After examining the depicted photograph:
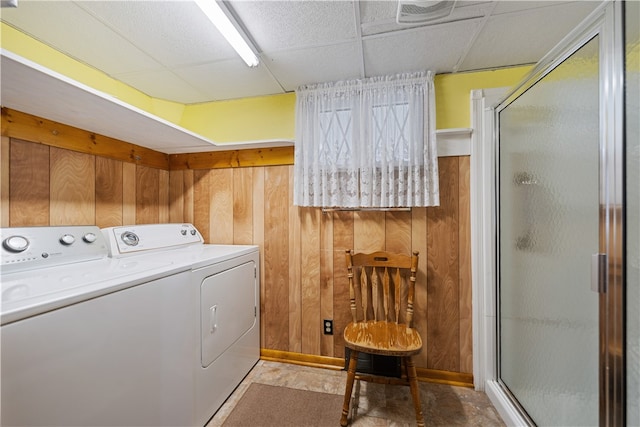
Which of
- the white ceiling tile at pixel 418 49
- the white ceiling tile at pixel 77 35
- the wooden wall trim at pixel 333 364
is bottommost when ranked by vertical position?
the wooden wall trim at pixel 333 364

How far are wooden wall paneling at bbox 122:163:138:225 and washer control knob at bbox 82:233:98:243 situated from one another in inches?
18.1

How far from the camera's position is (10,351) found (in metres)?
0.66

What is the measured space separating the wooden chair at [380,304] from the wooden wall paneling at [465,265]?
36 cm

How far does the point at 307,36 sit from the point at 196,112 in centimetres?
129

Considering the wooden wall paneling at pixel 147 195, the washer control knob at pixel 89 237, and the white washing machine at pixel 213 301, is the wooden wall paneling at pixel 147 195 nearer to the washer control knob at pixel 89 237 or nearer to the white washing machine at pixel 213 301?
the white washing machine at pixel 213 301

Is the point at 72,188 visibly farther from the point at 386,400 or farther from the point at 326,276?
the point at 386,400

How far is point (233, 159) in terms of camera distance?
2084mm

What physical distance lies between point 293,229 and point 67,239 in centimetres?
127

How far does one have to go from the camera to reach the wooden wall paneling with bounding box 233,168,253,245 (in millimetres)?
2076

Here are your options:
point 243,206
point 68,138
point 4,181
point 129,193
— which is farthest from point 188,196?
point 4,181

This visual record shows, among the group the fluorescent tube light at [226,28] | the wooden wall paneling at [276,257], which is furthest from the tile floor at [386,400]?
the fluorescent tube light at [226,28]

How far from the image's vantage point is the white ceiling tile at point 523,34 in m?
1.23

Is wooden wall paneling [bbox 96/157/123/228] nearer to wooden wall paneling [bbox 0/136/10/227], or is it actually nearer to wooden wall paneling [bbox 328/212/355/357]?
wooden wall paneling [bbox 0/136/10/227]

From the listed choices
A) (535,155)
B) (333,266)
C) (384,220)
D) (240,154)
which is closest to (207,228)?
(240,154)
